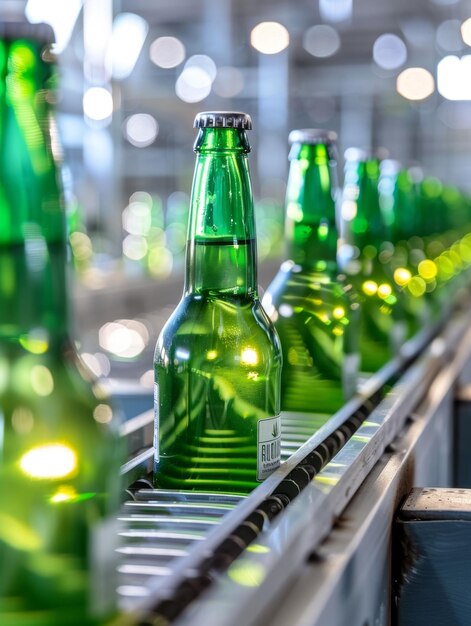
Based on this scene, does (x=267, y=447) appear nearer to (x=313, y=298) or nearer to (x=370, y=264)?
(x=313, y=298)

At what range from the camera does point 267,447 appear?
0.46 m

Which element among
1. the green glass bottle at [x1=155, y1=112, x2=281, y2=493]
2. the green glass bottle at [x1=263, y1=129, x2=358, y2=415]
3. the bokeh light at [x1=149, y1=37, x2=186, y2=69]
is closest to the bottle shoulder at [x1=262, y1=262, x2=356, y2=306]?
the green glass bottle at [x1=263, y1=129, x2=358, y2=415]

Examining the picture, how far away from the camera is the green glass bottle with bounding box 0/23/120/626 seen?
273 millimetres

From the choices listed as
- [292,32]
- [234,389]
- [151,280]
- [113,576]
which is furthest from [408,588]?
[292,32]

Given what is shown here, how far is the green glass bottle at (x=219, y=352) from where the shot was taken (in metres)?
0.46

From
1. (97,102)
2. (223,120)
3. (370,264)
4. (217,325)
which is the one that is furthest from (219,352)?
(97,102)

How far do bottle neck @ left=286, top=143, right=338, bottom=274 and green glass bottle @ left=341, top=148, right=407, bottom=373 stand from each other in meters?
0.15

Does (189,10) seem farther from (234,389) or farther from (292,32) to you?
(234,389)

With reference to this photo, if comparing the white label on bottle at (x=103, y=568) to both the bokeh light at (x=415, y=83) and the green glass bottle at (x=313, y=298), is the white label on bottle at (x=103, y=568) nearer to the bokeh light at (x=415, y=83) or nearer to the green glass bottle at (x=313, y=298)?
the green glass bottle at (x=313, y=298)

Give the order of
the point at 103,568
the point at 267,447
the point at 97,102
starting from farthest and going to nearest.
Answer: the point at 97,102, the point at 267,447, the point at 103,568

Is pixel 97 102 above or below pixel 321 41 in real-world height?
below

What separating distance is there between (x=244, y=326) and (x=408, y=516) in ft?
0.53

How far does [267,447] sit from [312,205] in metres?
0.29

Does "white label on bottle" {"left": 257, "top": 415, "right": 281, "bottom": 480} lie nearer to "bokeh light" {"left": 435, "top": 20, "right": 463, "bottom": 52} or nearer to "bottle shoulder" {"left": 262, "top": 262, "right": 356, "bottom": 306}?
"bottle shoulder" {"left": 262, "top": 262, "right": 356, "bottom": 306}
